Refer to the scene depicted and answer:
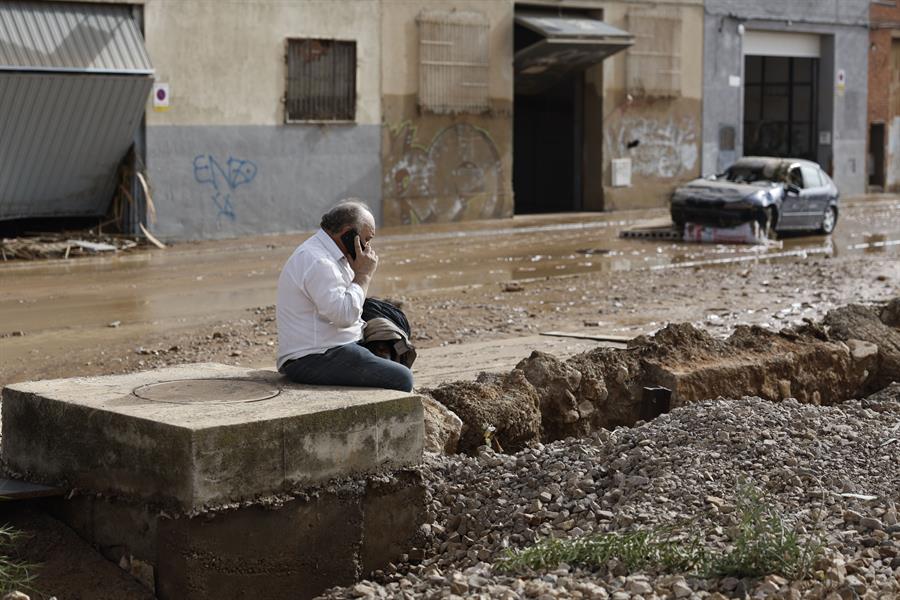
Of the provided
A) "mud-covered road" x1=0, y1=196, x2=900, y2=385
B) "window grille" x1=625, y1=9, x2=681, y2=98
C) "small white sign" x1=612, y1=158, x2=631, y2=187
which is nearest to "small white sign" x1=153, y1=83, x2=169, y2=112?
"mud-covered road" x1=0, y1=196, x2=900, y2=385

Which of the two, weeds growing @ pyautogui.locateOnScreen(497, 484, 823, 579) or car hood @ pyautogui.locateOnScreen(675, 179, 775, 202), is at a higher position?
car hood @ pyautogui.locateOnScreen(675, 179, 775, 202)

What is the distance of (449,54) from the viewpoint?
28.6m

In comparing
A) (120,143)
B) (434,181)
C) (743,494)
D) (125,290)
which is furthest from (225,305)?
(434,181)

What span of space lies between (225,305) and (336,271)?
8798mm

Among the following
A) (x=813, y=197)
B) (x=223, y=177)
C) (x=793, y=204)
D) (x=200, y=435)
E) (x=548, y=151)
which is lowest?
(x=200, y=435)

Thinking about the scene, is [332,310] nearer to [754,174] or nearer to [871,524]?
[871,524]

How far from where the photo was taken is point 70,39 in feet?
72.7

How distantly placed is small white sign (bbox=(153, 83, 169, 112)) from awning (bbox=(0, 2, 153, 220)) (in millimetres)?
540

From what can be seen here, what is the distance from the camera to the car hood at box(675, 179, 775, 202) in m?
24.8

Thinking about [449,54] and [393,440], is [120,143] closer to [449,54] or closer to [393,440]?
[449,54]

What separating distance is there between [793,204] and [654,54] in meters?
7.85

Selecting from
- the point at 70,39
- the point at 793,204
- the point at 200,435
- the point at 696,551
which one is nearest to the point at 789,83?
the point at 793,204

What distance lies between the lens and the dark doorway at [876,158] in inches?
1570

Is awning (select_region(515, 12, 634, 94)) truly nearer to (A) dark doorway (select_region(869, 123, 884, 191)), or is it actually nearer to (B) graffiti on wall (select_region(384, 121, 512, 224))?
(B) graffiti on wall (select_region(384, 121, 512, 224))
